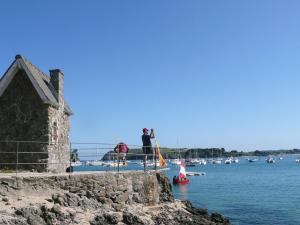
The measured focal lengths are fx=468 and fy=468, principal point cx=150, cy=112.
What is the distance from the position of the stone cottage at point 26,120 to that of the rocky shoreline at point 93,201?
11.7 feet

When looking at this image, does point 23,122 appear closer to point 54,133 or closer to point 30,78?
point 54,133

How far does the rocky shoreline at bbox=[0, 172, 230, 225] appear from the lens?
15.3 metres

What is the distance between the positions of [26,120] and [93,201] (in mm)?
5558

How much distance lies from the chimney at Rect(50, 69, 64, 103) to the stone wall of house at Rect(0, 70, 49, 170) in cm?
238

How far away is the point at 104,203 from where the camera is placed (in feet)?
59.7

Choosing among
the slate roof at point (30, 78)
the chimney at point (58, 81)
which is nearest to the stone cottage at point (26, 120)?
the slate roof at point (30, 78)

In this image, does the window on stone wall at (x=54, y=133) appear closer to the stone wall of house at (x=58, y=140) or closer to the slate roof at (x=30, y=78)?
the stone wall of house at (x=58, y=140)

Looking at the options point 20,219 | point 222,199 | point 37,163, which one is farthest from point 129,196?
point 222,199

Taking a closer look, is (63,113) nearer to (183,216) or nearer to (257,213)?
(183,216)

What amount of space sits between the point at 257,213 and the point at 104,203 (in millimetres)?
21798

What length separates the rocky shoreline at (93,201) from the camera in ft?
50.1

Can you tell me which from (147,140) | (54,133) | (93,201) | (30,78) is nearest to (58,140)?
(54,133)

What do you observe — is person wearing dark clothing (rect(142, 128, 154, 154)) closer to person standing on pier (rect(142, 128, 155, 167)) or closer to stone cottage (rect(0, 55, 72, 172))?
person standing on pier (rect(142, 128, 155, 167))

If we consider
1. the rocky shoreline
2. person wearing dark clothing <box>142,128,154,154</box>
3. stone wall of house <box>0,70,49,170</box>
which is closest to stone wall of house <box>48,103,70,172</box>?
stone wall of house <box>0,70,49,170</box>
